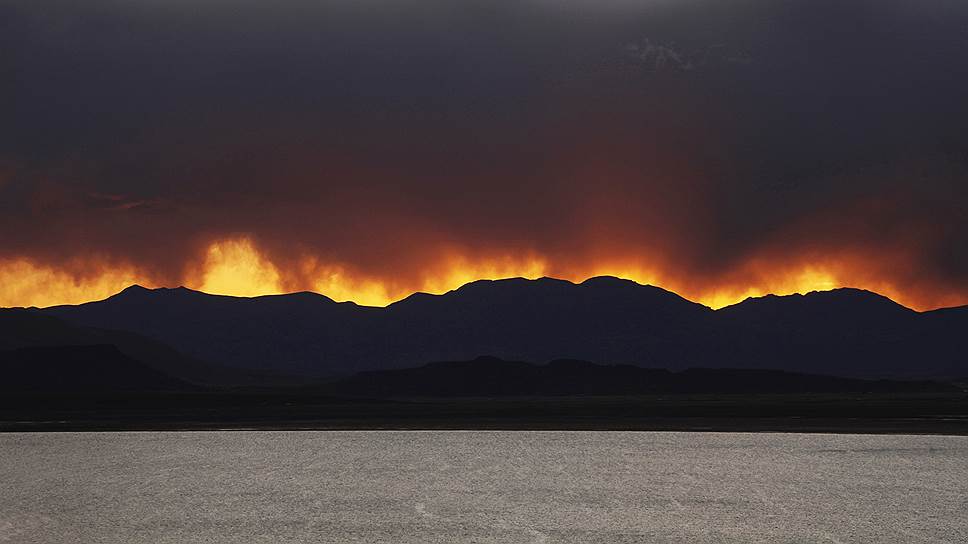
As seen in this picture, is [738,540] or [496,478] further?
[496,478]

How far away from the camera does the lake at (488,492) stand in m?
17.7

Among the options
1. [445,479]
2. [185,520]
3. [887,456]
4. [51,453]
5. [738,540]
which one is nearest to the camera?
[738,540]

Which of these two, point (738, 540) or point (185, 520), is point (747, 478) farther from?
point (185, 520)

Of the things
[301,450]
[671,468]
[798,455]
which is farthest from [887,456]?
[301,450]

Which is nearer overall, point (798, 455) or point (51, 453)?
point (798, 455)

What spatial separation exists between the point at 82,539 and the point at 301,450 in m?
19.3

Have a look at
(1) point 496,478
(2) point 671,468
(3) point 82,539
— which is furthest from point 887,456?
(3) point 82,539

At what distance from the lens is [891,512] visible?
19.9m

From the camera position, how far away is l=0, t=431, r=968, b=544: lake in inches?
698

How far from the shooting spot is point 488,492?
75.6ft

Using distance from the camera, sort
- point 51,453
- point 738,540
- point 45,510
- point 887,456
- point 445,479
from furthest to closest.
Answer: point 51,453, point 887,456, point 445,479, point 45,510, point 738,540

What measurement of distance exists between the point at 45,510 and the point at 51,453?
16.3 m

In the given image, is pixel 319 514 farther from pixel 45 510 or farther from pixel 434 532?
pixel 45 510

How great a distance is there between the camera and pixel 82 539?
17.1m
